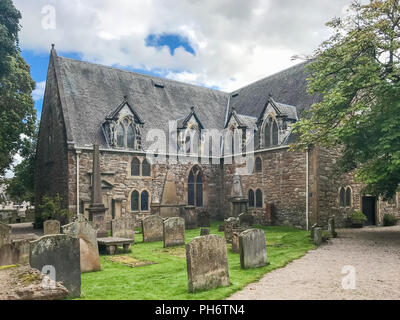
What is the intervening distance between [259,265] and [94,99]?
18129 mm

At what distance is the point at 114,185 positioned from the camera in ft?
72.4

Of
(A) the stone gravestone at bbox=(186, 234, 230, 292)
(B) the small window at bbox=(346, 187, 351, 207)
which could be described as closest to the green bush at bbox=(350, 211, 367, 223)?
(B) the small window at bbox=(346, 187, 351, 207)

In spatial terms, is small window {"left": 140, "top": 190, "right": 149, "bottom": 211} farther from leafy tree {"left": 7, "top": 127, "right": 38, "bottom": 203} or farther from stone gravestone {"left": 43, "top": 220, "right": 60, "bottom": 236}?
leafy tree {"left": 7, "top": 127, "right": 38, "bottom": 203}

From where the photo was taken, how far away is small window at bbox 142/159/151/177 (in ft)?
77.6

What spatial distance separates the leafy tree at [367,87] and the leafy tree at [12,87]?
16.7 m

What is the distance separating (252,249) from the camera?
33.4 feet

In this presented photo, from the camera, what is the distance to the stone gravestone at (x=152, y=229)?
16.3 meters

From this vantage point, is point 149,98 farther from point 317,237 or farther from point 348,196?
point 317,237

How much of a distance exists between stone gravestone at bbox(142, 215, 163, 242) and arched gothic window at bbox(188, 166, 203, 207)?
9433 millimetres

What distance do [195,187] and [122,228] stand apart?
11.1 m

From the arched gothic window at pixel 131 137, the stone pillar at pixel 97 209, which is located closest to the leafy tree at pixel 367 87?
the stone pillar at pixel 97 209

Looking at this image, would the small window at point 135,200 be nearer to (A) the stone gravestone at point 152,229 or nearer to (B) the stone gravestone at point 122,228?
(A) the stone gravestone at point 152,229

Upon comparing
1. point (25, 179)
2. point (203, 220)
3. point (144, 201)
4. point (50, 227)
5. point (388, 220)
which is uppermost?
point (25, 179)

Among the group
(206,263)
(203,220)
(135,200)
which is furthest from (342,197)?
(206,263)
